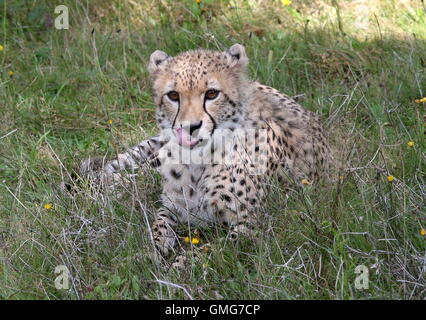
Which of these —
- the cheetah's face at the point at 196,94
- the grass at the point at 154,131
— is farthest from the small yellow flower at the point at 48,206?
the cheetah's face at the point at 196,94

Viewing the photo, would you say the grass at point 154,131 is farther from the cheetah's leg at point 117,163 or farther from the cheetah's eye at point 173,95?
the cheetah's eye at point 173,95

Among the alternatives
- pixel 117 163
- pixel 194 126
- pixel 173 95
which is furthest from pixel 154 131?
pixel 194 126

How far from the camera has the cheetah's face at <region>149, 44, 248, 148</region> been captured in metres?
3.93

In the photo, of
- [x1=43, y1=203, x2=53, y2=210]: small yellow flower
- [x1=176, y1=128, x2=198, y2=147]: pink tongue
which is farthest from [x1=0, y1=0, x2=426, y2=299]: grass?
[x1=176, y1=128, x2=198, y2=147]: pink tongue

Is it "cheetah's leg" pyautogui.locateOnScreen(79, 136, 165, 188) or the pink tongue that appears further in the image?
"cheetah's leg" pyautogui.locateOnScreen(79, 136, 165, 188)

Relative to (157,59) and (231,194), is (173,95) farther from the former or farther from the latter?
(231,194)

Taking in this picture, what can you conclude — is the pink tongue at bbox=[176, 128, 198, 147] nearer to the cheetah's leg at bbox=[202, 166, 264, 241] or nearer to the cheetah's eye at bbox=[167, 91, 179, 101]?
the cheetah's eye at bbox=[167, 91, 179, 101]

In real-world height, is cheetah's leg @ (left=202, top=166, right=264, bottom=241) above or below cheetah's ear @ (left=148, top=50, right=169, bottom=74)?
below

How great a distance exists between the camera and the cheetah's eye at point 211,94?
13.1 ft

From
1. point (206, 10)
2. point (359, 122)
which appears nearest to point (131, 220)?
point (359, 122)

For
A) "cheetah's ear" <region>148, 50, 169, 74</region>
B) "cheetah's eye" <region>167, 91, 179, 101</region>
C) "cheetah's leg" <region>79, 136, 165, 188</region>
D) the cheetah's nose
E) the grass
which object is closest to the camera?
the grass

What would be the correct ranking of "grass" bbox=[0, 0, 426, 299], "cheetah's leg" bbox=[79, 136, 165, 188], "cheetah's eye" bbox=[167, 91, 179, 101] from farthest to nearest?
"cheetah's leg" bbox=[79, 136, 165, 188]
"cheetah's eye" bbox=[167, 91, 179, 101]
"grass" bbox=[0, 0, 426, 299]

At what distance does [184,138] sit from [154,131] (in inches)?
54.3

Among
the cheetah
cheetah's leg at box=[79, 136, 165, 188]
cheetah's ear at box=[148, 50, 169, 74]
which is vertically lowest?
cheetah's leg at box=[79, 136, 165, 188]
